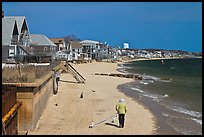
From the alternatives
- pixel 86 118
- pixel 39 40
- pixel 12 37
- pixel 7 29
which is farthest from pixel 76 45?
pixel 86 118

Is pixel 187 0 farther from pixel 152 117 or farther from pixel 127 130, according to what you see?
pixel 152 117

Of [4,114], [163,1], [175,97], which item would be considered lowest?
[175,97]

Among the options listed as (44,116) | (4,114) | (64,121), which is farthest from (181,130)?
(4,114)

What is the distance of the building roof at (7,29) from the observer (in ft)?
110

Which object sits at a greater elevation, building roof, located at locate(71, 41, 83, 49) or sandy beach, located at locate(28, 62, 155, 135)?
building roof, located at locate(71, 41, 83, 49)

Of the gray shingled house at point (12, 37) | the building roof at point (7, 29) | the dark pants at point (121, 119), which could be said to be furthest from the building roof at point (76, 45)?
the dark pants at point (121, 119)

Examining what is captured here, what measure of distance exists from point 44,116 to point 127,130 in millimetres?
4241

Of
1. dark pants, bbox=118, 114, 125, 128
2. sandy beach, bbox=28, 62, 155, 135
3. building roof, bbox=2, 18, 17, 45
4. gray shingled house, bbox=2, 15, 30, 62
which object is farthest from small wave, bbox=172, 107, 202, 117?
building roof, bbox=2, 18, 17, 45

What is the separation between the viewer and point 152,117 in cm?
1603

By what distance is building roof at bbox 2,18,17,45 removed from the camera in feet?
110

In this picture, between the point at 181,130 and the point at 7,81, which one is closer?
the point at 7,81

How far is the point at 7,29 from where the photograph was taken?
110 ft

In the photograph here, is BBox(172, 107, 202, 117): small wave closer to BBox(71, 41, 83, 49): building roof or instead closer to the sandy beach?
the sandy beach

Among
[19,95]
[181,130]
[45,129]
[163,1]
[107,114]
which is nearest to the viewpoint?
[163,1]
